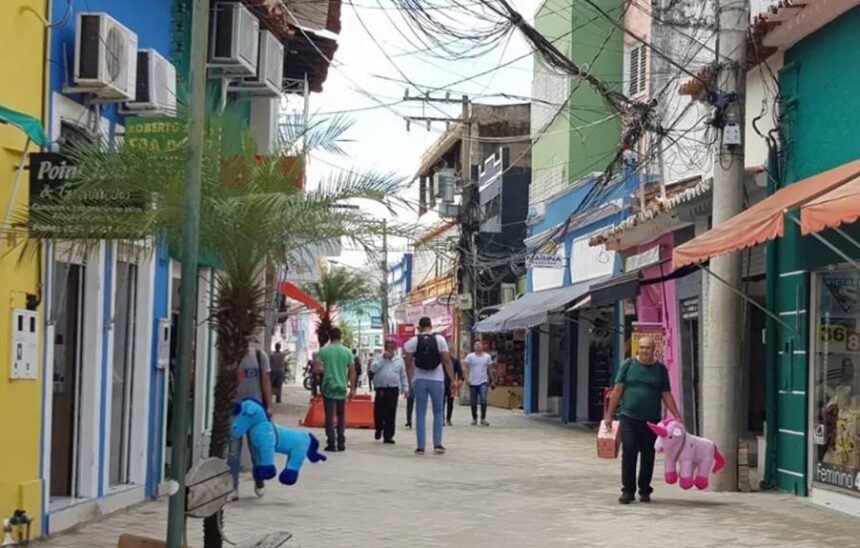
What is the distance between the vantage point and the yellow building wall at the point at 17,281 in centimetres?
855

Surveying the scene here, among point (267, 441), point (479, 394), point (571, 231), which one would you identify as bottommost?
point (479, 394)

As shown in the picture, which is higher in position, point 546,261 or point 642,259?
point 546,261

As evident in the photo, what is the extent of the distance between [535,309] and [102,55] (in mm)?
16450

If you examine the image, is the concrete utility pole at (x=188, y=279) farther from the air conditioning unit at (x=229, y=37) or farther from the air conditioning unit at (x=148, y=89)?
the air conditioning unit at (x=229, y=37)

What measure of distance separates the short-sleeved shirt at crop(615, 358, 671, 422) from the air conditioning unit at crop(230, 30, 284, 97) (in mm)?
5342

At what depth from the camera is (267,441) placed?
9.92m

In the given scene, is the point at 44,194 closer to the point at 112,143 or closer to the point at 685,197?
the point at 112,143

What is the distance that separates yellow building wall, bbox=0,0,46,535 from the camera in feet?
28.1

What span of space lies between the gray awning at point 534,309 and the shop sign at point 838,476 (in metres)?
10.5

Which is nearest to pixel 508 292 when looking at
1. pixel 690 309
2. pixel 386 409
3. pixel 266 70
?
pixel 386 409

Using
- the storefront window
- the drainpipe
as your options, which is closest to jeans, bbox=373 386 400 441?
the drainpipe

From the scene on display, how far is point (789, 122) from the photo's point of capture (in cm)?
1341

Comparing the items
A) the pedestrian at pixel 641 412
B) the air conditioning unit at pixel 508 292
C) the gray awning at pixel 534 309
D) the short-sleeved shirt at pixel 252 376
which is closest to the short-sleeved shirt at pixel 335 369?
the short-sleeved shirt at pixel 252 376

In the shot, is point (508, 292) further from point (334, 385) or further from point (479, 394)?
point (334, 385)
